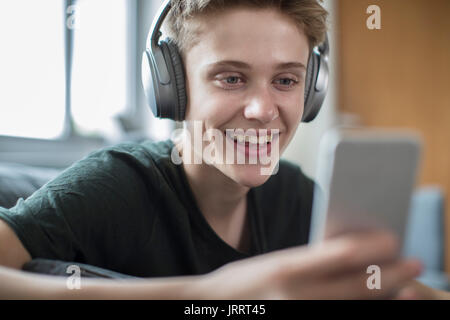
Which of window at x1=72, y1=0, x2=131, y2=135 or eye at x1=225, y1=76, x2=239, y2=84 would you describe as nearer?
eye at x1=225, y1=76, x2=239, y2=84

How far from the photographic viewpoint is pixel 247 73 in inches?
24.5

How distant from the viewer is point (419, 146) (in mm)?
364

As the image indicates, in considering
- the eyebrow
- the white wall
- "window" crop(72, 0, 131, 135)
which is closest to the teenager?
the eyebrow

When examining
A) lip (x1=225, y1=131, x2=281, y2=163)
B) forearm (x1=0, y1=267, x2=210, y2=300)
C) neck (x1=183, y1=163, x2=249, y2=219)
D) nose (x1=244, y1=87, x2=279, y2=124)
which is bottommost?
forearm (x1=0, y1=267, x2=210, y2=300)

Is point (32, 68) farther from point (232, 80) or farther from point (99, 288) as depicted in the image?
point (99, 288)

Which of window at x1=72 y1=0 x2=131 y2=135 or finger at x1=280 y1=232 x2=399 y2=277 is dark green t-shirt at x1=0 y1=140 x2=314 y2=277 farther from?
window at x1=72 y1=0 x2=131 y2=135

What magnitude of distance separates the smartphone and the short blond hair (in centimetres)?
37

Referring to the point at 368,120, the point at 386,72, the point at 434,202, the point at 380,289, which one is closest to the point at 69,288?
the point at 380,289

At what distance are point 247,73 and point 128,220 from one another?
0.95 ft

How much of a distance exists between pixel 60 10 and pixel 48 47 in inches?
5.8

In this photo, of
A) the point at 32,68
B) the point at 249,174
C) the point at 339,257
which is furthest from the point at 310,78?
the point at 32,68

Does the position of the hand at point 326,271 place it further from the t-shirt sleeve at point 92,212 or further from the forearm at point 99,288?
the t-shirt sleeve at point 92,212

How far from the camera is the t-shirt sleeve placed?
55 cm

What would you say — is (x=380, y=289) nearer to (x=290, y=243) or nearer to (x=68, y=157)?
(x=290, y=243)
